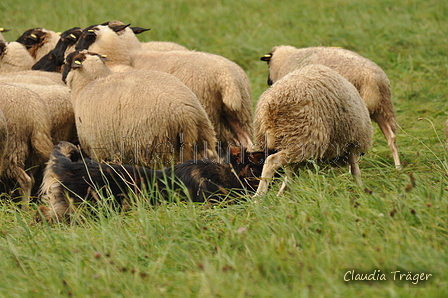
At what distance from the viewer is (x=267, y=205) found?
3.07 meters

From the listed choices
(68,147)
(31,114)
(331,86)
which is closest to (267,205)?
(331,86)

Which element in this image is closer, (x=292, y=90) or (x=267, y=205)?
(x=267, y=205)

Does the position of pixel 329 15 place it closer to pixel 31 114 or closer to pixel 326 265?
pixel 31 114

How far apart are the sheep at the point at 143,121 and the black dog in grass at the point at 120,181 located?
0.53 m

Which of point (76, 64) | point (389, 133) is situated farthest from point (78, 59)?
point (389, 133)

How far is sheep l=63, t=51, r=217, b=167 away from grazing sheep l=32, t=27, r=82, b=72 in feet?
5.70

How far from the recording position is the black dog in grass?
361 centimetres

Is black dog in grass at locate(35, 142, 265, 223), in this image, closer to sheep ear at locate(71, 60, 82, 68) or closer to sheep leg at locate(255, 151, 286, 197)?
sheep leg at locate(255, 151, 286, 197)

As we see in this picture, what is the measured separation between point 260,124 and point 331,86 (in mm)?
502

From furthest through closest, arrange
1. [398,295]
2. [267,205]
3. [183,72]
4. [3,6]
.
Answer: [3,6], [183,72], [267,205], [398,295]

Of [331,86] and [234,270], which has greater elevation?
[331,86]

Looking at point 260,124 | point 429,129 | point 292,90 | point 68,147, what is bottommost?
point 429,129

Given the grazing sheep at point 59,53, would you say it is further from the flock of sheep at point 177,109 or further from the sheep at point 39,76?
the sheep at point 39,76

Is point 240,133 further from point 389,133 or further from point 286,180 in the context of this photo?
point 286,180
